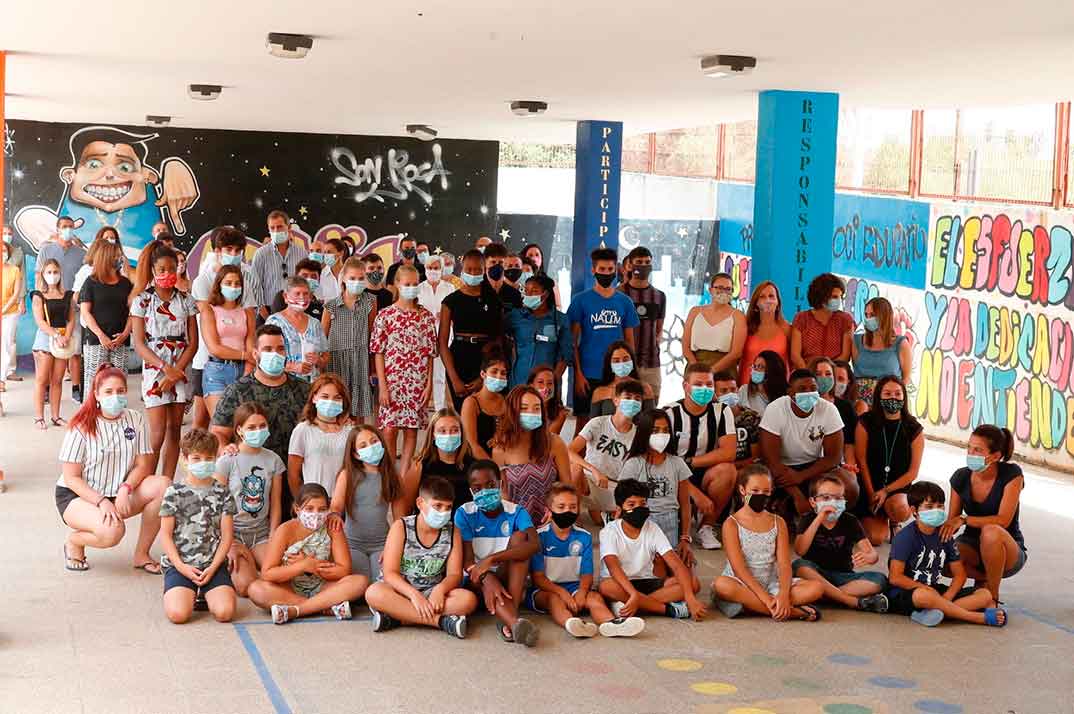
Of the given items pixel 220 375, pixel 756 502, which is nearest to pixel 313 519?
pixel 220 375

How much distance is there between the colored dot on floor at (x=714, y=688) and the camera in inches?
243

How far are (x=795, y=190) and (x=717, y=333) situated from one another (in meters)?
1.79

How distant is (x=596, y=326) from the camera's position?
1023cm

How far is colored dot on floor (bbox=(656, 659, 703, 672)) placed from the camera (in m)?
6.51

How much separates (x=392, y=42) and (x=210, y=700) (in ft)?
16.0

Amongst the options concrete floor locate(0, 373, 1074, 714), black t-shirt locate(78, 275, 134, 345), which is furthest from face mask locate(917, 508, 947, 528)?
black t-shirt locate(78, 275, 134, 345)

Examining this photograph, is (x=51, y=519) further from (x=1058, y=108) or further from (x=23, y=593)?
(x=1058, y=108)

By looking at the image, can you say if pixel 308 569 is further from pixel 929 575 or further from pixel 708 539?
pixel 929 575

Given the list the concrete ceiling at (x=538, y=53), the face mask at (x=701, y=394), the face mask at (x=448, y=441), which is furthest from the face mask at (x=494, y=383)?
the concrete ceiling at (x=538, y=53)

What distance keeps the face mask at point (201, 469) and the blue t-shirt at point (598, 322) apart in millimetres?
3696

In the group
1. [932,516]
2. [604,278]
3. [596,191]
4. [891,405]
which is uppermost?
[596,191]

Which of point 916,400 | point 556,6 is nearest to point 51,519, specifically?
point 556,6

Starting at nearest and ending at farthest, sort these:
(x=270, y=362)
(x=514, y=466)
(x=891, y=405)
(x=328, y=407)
Answer: 1. (x=328, y=407)
2. (x=270, y=362)
3. (x=514, y=466)
4. (x=891, y=405)

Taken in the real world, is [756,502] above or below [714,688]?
above
